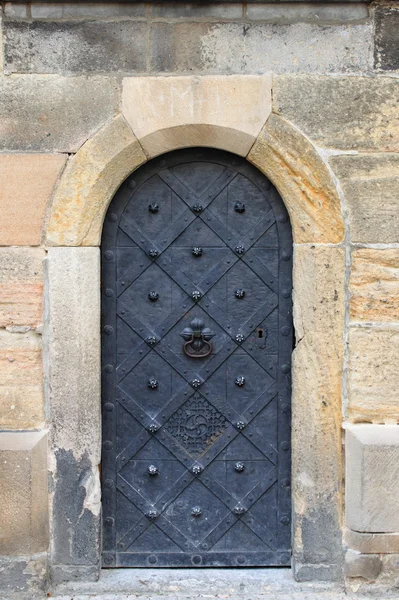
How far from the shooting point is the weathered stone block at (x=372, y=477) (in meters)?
3.18

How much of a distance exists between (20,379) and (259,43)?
72.4 inches

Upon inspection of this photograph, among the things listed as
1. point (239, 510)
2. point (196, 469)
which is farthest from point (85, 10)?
point (239, 510)

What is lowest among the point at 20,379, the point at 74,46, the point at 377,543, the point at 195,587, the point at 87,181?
the point at 195,587

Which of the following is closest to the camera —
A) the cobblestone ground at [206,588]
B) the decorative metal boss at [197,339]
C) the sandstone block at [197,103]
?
the sandstone block at [197,103]

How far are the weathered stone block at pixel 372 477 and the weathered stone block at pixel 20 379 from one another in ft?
4.66

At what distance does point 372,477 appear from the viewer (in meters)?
3.20

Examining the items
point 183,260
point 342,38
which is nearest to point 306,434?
point 183,260

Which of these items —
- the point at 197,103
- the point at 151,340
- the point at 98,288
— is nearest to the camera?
the point at 197,103

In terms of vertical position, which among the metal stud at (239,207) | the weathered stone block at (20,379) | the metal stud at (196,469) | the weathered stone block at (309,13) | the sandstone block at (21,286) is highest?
the weathered stone block at (309,13)

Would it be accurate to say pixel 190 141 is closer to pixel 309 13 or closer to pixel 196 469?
pixel 309 13

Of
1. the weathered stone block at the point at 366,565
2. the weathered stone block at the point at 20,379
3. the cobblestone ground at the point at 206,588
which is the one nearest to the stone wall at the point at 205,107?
the weathered stone block at the point at 20,379

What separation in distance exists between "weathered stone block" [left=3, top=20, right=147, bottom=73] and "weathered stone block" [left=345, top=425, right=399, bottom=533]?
193 cm

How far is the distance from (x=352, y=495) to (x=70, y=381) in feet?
4.52

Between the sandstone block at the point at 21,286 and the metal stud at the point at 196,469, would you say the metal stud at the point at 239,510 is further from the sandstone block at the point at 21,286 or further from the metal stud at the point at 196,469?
the sandstone block at the point at 21,286
